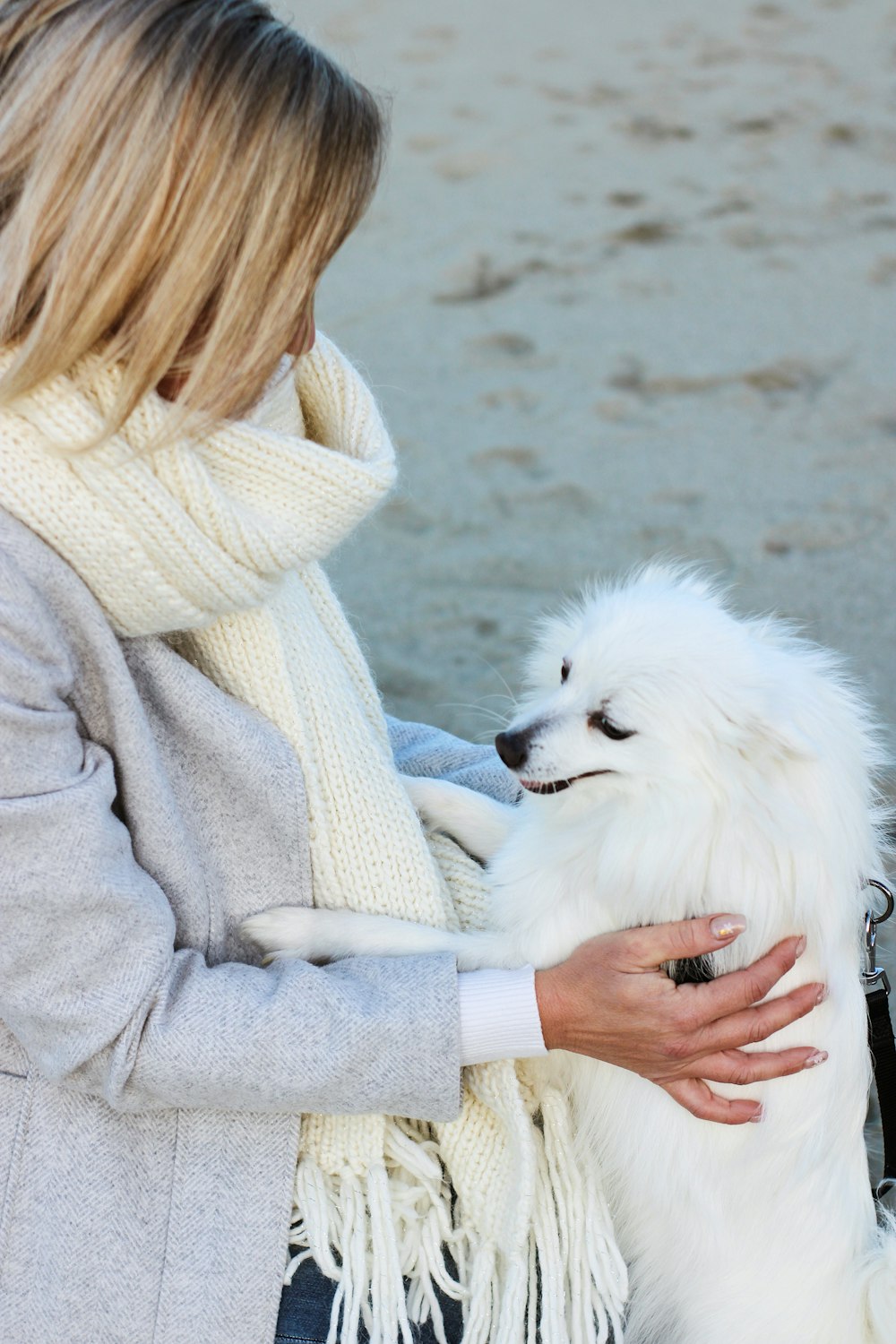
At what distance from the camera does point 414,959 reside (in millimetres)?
1176

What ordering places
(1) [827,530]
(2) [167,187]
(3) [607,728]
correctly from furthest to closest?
(1) [827,530], (3) [607,728], (2) [167,187]

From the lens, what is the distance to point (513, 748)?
1.44m

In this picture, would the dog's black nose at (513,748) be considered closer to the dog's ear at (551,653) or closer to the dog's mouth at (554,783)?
the dog's mouth at (554,783)

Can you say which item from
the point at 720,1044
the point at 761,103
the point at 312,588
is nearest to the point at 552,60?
the point at 761,103

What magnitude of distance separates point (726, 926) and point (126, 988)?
0.50 m

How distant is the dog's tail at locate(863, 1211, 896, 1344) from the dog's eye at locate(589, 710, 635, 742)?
50cm

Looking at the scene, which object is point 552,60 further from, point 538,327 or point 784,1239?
point 784,1239

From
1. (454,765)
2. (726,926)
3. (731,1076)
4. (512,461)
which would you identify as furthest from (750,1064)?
(512,461)

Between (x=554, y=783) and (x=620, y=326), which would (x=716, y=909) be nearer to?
(x=554, y=783)

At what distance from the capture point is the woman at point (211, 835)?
3.31 ft

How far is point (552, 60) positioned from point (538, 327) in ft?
7.78

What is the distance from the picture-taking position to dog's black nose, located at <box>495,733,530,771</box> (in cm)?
143

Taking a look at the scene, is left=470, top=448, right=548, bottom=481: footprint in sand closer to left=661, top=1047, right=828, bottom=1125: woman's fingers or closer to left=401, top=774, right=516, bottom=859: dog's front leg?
left=401, top=774, right=516, bottom=859: dog's front leg

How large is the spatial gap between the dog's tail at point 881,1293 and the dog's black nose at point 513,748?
21.3 inches
